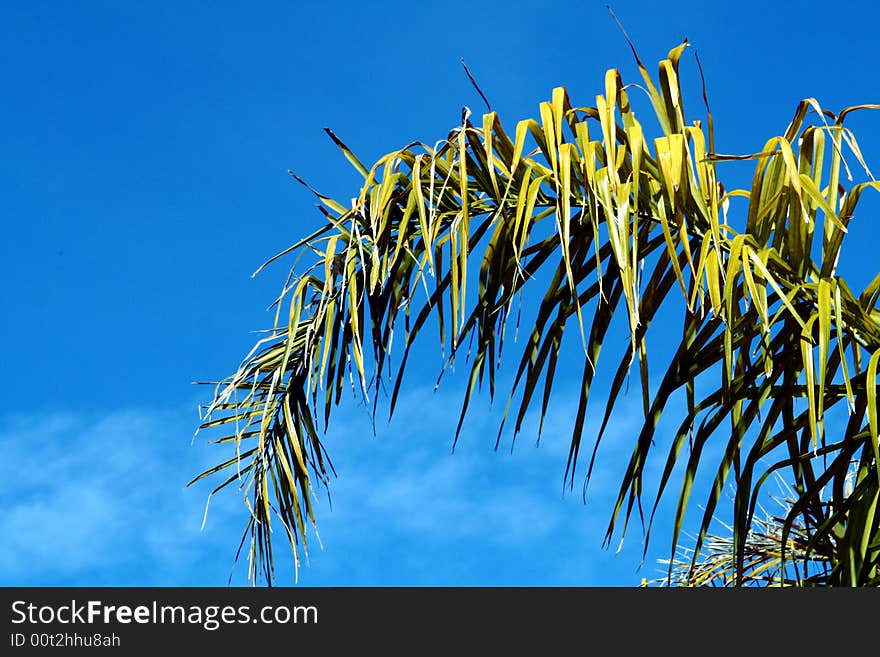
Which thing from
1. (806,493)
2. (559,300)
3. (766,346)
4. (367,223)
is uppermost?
(367,223)

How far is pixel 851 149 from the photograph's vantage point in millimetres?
1629

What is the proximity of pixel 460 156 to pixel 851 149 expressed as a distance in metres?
0.67
